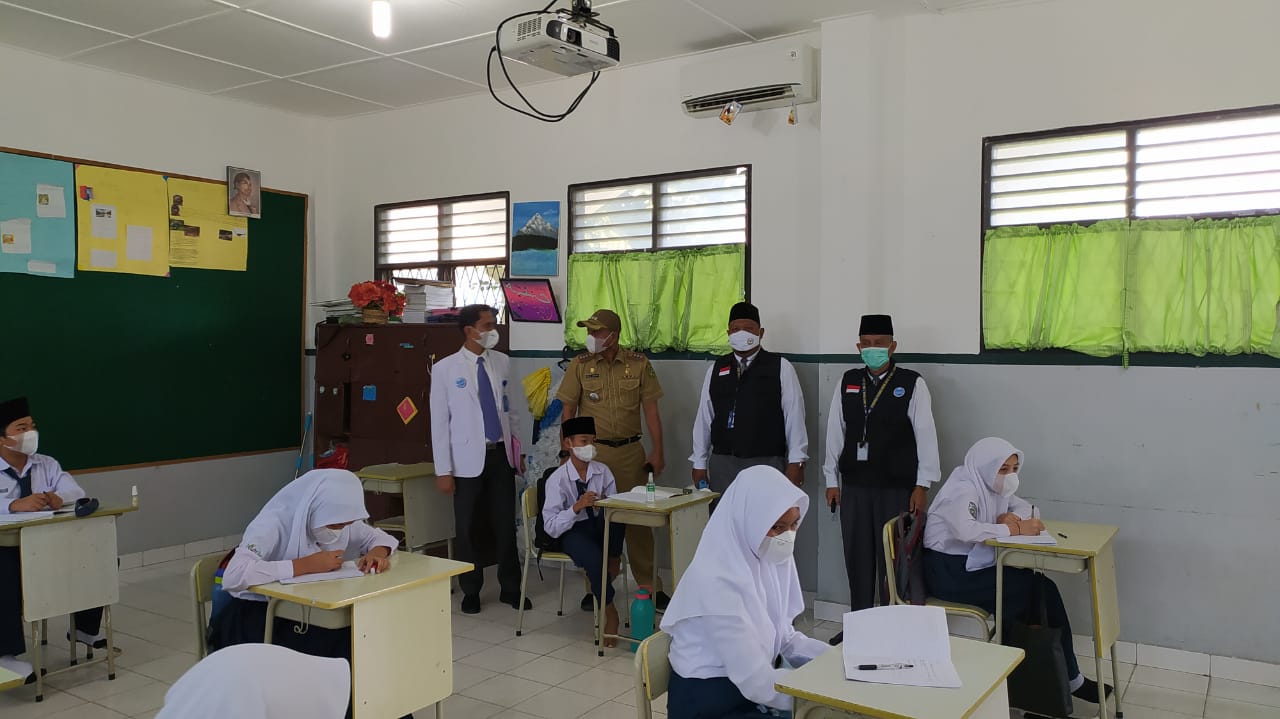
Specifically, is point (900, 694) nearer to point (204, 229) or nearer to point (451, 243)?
point (451, 243)

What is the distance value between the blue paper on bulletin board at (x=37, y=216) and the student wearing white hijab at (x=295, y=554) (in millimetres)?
3771

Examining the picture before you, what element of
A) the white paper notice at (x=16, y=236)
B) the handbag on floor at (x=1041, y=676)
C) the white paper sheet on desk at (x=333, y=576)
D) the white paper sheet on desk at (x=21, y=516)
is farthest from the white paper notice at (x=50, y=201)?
the handbag on floor at (x=1041, y=676)

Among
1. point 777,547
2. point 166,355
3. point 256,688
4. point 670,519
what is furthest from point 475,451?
point 256,688

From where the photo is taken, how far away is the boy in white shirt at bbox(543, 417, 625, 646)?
4.82 meters

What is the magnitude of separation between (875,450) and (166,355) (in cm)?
514

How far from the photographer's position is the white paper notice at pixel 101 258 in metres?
6.14

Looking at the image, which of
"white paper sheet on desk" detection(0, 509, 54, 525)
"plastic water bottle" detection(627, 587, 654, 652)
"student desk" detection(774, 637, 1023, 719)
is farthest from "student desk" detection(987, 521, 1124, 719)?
"white paper sheet on desk" detection(0, 509, 54, 525)

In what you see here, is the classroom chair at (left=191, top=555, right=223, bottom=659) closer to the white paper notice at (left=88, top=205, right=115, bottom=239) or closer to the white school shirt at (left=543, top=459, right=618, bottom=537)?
the white school shirt at (left=543, top=459, right=618, bottom=537)

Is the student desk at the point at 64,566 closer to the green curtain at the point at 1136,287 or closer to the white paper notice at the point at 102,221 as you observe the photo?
the white paper notice at the point at 102,221

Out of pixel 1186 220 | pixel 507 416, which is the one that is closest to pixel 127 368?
pixel 507 416

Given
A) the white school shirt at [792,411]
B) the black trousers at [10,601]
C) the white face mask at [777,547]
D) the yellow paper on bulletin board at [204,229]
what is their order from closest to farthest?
the white face mask at [777,547] < the black trousers at [10,601] < the white school shirt at [792,411] < the yellow paper on bulletin board at [204,229]

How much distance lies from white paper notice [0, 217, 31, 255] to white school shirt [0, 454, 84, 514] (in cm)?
200

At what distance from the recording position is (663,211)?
19.6 feet

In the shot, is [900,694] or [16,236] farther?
[16,236]
